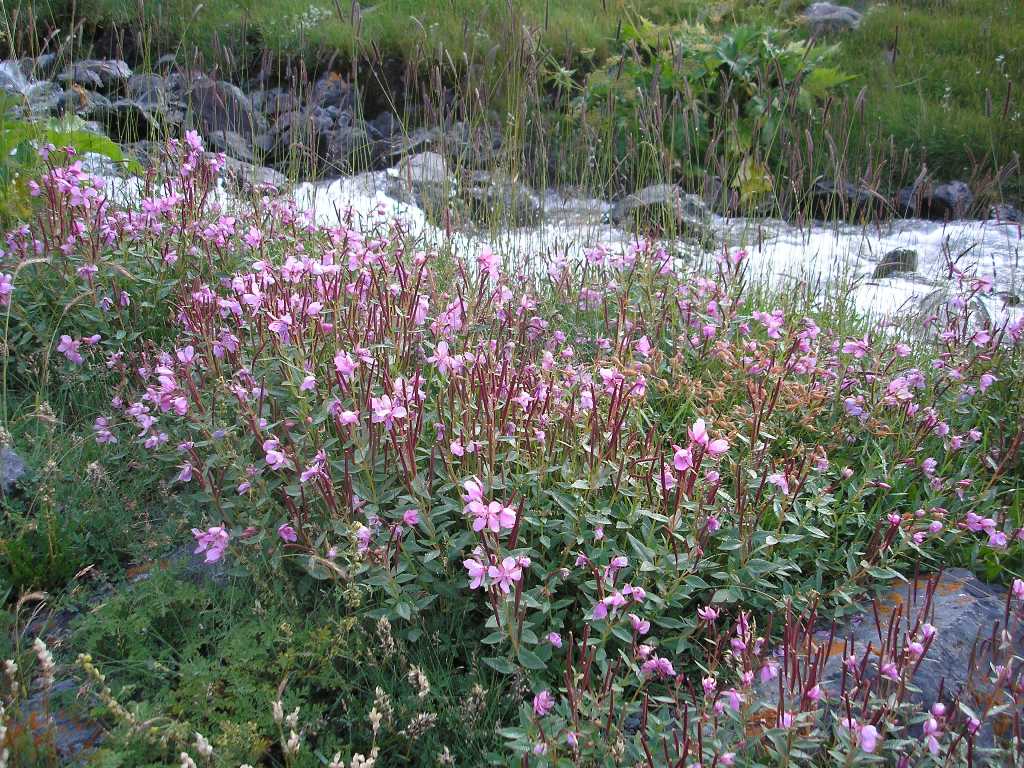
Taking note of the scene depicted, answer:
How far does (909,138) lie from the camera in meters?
7.53

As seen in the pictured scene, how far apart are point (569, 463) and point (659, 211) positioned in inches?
120

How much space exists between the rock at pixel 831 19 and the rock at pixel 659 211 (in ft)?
15.7

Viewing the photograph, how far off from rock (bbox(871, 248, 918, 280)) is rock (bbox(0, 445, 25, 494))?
470 cm

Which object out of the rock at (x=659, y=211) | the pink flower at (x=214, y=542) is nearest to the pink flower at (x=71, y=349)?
the pink flower at (x=214, y=542)

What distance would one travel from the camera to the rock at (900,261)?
203 inches

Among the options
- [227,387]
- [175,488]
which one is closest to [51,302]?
[175,488]

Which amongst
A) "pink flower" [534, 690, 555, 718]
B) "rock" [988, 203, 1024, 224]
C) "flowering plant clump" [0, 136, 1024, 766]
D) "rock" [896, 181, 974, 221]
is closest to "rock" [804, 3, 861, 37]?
"rock" [896, 181, 974, 221]

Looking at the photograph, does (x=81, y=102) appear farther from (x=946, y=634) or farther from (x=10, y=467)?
(x=946, y=634)

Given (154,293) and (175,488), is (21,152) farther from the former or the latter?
(175,488)

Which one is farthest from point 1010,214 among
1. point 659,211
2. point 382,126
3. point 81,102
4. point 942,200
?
point 81,102

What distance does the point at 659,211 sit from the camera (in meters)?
4.90

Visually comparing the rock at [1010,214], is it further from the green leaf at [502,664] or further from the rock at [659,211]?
the green leaf at [502,664]

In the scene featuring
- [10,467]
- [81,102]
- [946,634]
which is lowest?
[946,634]

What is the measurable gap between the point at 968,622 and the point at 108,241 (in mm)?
3177
